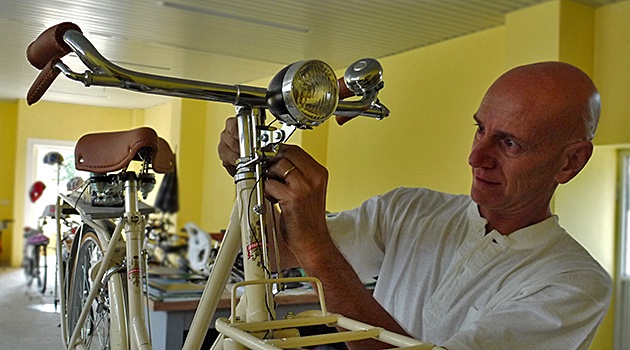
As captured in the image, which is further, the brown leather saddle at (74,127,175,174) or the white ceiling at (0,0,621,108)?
the white ceiling at (0,0,621,108)

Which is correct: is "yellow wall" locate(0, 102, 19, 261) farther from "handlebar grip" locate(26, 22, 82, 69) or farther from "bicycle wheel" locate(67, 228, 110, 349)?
"handlebar grip" locate(26, 22, 82, 69)

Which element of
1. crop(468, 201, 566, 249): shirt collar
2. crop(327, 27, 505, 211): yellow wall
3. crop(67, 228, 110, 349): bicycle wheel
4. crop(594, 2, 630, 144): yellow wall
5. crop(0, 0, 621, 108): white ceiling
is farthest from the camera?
crop(327, 27, 505, 211): yellow wall

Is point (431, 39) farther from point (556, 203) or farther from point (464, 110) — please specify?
Answer: point (556, 203)

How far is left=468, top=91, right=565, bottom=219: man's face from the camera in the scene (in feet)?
2.58

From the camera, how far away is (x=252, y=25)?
4.05m

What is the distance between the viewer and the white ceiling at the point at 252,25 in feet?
11.7

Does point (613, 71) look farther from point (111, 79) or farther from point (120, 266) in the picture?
point (111, 79)

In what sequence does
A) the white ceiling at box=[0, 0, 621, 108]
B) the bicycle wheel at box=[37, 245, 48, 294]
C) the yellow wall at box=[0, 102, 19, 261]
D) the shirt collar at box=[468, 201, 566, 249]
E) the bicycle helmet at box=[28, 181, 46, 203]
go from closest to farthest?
the shirt collar at box=[468, 201, 566, 249], the bicycle wheel at box=[37, 245, 48, 294], the bicycle helmet at box=[28, 181, 46, 203], the yellow wall at box=[0, 102, 19, 261], the white ceiling at box=[0, 0, 621, 108]

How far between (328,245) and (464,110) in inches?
133

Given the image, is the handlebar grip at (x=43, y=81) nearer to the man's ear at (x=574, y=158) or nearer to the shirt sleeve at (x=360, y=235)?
the shirt sleeve at (x=360, y=235)

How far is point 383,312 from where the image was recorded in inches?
26.1

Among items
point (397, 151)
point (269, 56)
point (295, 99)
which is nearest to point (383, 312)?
point (295, 99)

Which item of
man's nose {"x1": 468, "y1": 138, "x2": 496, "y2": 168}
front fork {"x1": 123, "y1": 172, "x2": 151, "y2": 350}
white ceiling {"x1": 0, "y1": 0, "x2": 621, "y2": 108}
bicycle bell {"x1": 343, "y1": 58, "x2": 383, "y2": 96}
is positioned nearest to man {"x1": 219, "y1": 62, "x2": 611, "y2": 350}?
man's nose {"x1": 468, "y1": 138, "x2": 496, "y2": 168}

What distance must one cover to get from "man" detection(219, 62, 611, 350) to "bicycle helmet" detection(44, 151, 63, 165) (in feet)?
2.64
